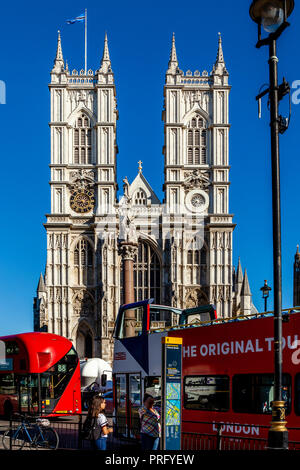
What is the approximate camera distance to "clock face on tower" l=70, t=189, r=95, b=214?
185 ft

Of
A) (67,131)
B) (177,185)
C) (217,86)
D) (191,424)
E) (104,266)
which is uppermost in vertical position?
(217,86)

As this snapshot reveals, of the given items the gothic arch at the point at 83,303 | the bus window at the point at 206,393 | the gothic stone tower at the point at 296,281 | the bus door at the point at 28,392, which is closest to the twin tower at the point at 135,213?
the gothic arch at the point at 83,303

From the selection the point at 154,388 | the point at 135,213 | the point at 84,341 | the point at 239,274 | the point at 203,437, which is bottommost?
the point at 84,341

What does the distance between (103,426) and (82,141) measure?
4918 cm

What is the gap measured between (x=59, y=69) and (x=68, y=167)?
9.08 meters

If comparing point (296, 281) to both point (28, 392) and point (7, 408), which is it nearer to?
point (7, 408)

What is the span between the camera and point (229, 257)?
180ft

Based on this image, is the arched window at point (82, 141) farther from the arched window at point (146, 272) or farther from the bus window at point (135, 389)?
the bus window at point (135, 389)

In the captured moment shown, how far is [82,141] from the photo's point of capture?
5800 cm

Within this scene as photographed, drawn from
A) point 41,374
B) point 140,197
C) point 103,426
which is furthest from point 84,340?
point 103,426
